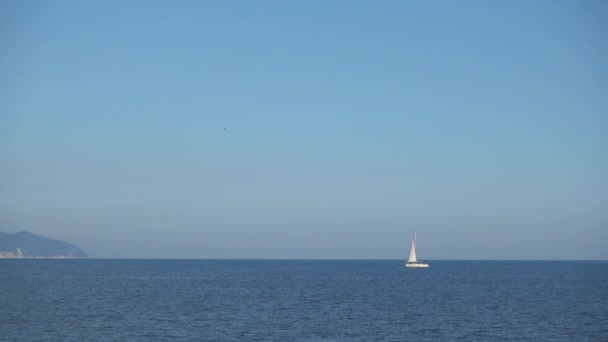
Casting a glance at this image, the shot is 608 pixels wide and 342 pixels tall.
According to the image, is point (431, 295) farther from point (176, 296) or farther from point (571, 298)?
point (176, 296)

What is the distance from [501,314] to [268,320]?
77.0 feet

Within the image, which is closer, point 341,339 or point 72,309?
point 341,339

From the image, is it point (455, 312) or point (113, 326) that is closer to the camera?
point (113, 326)

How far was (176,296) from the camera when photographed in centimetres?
9569

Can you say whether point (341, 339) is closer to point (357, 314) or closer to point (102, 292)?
point (357, 314)

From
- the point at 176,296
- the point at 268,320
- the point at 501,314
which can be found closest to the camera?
the point at 268,320

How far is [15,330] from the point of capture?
57719 millimetres

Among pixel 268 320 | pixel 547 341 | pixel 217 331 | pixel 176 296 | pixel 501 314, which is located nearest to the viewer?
pixel 547 341

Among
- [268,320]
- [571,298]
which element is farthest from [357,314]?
[571,298]

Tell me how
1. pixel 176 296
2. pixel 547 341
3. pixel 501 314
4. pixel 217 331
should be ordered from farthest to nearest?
pixel 176 296 < pixel 501 314 < pixel 217 331 < pixel 547 341

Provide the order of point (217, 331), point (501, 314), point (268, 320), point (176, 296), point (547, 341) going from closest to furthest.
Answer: point (547, 341) → point (217, 331) → point (268, 320) → point (501, 314) → point (176, 296)

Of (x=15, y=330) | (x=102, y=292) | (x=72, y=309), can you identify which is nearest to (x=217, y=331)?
(x=15, y=330)

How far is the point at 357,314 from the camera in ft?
240

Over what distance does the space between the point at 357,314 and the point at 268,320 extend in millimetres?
10241
